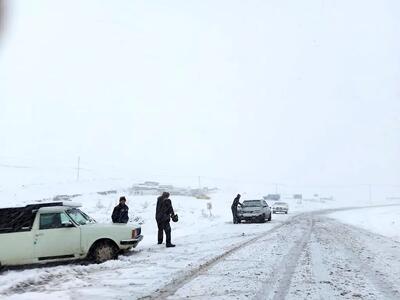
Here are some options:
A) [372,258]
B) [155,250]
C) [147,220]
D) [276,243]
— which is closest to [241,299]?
[372,258]

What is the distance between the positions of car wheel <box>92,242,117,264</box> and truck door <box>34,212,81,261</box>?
17.8 inches

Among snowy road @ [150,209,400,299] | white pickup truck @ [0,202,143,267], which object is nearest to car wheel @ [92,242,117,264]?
white pickup truck @ [0,202,143,267]

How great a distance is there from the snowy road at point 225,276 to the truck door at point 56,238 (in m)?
0.53

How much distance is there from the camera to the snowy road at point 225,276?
8.59 m

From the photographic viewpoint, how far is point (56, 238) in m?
13.2

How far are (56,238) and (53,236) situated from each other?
0.09m

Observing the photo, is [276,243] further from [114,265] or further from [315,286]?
[315,286]

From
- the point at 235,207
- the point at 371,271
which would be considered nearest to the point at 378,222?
the point at 235,207

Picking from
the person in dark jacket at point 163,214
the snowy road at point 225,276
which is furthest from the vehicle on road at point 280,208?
the snowy road at point 225,276

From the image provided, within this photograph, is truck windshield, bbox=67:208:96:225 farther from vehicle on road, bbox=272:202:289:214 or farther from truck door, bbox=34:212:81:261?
vehicle on road, bbox=272:202:289:214

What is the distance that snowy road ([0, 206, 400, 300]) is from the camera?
8.59 metres

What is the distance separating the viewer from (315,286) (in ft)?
29.9

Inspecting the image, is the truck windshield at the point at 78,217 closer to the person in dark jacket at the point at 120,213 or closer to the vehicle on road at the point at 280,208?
the person in dark jacket at the point at 120,213

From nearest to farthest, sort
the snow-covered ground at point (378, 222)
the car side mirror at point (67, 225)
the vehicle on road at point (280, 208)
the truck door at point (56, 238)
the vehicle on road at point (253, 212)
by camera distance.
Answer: the truck door at point (56, 238) < the car side mirror at point (67, 225) < the snow-covered ground at point (378, 222) < the vehicle on road at point (253, 212) < the vehicle on road at point (280, 208)
